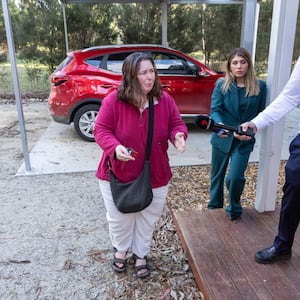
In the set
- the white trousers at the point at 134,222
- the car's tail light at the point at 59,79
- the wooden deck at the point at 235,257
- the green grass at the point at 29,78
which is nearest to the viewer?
the wooden deck at the point at 235,257

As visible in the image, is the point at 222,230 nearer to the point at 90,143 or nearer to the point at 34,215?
the point at 34,215

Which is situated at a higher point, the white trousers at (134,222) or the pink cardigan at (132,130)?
the pink cardigan at (132,130)

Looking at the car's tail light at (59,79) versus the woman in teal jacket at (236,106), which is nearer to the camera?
the woman in teal jacket at (236,106)

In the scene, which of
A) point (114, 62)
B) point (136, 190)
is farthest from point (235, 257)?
point (114, 62)

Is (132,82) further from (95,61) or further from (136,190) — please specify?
(95,61)

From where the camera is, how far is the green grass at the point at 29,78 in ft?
37.2

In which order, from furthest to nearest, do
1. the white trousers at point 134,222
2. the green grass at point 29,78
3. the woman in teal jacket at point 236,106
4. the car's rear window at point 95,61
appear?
1. the green grass at point 29,78
2. the car's rear window at point 95,61
3. the woman in teal jacket at point 236,106
4. the white trousers at point 134,222

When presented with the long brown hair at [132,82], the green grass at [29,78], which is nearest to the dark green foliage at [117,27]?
the green grass at [29,78]

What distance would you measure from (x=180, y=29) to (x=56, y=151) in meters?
7.10

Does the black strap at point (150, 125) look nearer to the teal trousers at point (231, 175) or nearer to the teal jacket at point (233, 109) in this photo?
the teal jacket at point (233, 109)

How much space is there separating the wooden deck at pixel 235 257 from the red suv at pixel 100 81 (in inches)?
130

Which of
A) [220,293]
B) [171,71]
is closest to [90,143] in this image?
[171,71]

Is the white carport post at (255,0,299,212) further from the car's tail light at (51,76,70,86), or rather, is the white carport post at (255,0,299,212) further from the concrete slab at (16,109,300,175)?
the car's tail light at (51,76,70,86)

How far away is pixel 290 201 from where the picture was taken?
85.6 inches
